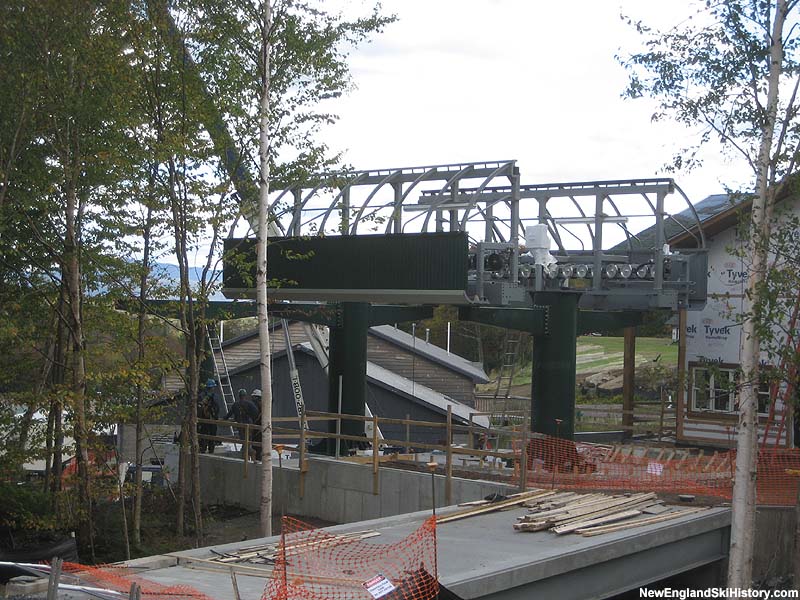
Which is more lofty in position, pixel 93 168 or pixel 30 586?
pixel 93 168

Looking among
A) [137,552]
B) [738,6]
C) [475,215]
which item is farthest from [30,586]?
[475,215]

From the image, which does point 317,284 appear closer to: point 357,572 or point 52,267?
point 52,267

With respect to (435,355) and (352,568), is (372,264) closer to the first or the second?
(352,568)

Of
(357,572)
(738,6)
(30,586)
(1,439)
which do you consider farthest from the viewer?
(1,439)

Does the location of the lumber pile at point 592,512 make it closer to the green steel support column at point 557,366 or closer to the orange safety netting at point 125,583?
the green steel support column at point 557,366

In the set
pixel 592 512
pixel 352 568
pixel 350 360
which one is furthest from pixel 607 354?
pixel 352 568

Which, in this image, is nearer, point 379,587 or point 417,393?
point 379,587

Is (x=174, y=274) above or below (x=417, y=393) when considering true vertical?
above

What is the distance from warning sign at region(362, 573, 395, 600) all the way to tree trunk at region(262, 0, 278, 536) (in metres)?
5.95

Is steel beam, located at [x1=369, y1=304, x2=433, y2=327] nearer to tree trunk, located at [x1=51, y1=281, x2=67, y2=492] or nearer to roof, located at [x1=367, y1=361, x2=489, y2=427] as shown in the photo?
tree trunk, located at [x1=51, y1=281, x2=67, y2=492]

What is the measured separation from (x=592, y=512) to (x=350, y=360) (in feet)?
32.4

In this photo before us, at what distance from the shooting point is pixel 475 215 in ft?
75.8

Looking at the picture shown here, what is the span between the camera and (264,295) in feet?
49.2

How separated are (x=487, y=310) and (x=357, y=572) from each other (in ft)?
34.3
